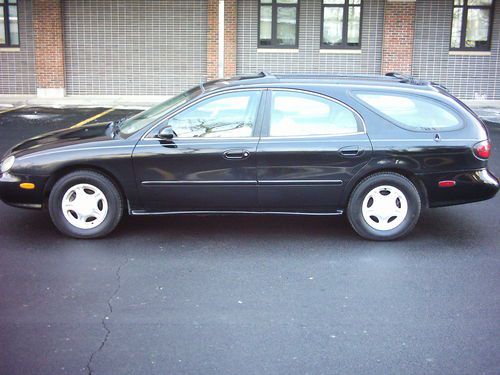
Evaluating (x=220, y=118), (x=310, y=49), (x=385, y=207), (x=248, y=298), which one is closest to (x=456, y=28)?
(x=310, y=49)

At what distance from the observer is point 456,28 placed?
1848cm

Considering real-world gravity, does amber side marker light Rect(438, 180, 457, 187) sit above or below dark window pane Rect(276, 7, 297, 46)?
below

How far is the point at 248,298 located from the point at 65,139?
8.95 feet

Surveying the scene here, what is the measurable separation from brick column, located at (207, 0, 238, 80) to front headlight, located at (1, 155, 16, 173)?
1214cm

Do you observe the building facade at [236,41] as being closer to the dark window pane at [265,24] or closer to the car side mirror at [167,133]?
the dark window pane at [265,24]

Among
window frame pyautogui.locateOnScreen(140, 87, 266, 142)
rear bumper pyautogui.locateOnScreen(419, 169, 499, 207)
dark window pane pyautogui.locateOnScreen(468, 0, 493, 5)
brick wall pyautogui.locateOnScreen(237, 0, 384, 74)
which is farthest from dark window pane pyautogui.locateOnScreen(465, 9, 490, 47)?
window frame pyautogui.locateOnScreen(140, 87, 266, 142)

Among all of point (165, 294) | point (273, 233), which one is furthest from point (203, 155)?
point (165, 294)

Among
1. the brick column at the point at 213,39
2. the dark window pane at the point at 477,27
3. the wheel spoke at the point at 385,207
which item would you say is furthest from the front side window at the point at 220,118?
the dark window pane at the point at 477,27

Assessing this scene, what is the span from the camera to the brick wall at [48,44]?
59.1 feet

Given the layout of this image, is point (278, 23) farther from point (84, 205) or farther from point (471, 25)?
point (84, 205)

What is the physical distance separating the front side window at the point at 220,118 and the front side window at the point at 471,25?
1367 centimetres

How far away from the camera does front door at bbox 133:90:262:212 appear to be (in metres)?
6.24

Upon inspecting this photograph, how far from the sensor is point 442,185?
6410 mm

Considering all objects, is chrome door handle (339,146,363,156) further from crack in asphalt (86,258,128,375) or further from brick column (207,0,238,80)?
brick column (207,0,238,80)
